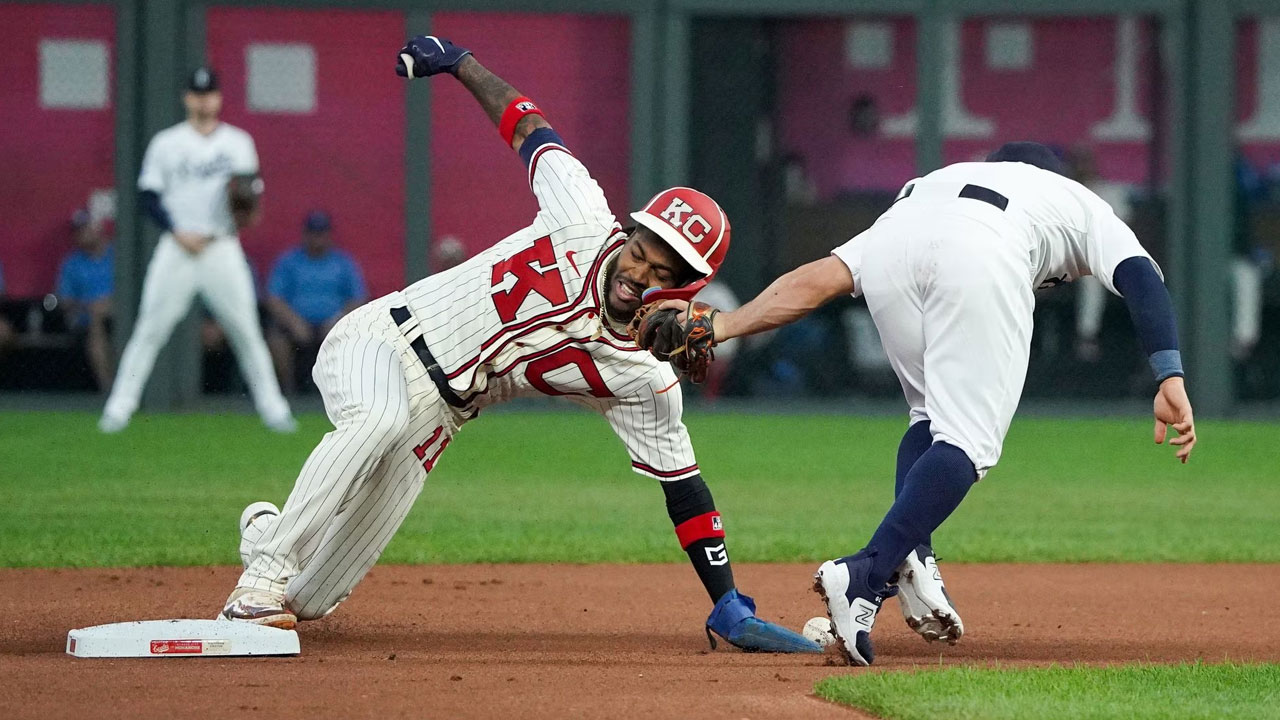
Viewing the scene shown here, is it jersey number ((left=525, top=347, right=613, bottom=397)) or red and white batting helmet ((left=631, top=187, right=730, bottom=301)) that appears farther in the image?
jersey number ((left=525, top=347, right=613, bottom=397))

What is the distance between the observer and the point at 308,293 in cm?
1373

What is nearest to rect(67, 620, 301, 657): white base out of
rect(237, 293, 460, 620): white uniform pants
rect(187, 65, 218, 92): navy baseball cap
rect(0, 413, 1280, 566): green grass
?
rect(237, 293, 460, 620): white uniform pants

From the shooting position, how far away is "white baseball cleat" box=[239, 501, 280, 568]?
5.16m

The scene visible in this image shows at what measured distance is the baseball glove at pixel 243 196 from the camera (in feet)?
36.7

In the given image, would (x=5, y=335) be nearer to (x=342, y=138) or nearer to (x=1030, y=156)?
(x=342, y=138)

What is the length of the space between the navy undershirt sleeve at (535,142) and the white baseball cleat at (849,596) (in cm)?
158

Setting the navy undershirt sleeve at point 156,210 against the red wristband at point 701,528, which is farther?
the navy undershirt sleeve at point 156,210

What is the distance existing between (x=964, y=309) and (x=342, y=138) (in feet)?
34.0

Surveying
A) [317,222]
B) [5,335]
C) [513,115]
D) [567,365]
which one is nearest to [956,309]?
[567,365]

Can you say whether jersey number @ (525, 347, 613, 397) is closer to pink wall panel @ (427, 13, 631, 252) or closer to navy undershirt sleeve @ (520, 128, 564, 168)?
navy undershirt sleeve @ (520, 128, 564, 168)

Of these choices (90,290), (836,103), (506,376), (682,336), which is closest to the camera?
(682,336)

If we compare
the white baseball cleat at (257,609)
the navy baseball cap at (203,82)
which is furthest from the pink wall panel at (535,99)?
the white baseball cleat at (257,609)

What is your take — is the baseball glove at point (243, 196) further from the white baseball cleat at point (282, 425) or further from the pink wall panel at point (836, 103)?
the pink wall panel at point (836, 103)

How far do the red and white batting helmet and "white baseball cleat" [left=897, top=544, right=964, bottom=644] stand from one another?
1.00 metres
